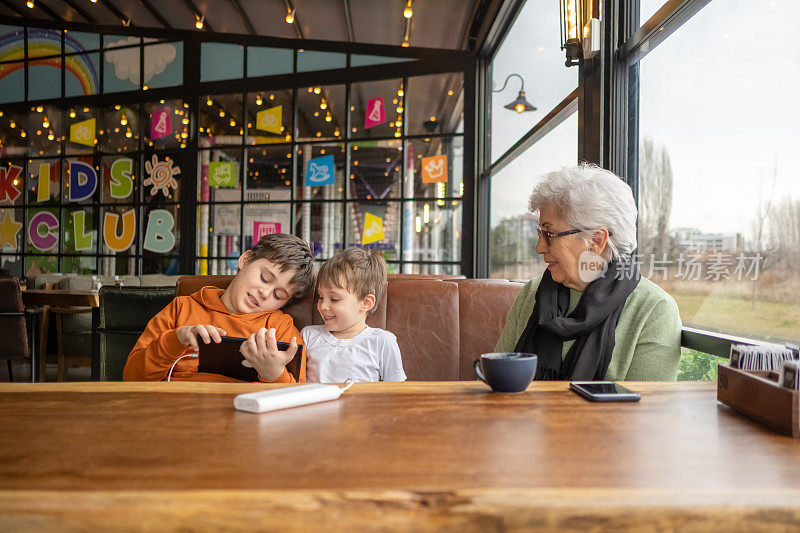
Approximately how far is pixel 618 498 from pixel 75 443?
0.66 meters

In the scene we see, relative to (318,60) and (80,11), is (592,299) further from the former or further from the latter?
(80,11)

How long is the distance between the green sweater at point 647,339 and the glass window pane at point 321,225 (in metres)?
4.43

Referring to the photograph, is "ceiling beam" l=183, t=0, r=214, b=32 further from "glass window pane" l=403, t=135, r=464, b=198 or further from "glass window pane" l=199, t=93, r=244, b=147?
"glass window pane" l=403, t=135, r=464, b=198

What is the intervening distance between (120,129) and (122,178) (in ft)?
1.76

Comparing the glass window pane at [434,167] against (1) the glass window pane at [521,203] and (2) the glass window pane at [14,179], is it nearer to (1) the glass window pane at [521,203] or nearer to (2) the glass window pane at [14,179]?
(1) the glass window pane at [521,203]

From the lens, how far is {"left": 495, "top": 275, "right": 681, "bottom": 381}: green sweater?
161cm

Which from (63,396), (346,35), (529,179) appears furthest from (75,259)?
(63,396)

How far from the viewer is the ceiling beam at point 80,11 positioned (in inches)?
252

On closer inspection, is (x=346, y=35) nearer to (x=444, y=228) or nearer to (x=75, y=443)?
(x=444, y=228)

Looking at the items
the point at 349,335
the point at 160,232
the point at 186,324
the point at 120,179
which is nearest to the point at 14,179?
the point at 120,179

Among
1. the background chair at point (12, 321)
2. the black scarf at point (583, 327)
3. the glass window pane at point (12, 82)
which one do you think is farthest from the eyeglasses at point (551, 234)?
the glass window pane at point (12, 82)

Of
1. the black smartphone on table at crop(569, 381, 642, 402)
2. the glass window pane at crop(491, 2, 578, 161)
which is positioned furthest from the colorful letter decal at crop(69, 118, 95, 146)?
the black smartphone on table at crop(569, 381, 642, 402)

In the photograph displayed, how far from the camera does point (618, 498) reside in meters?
0.62

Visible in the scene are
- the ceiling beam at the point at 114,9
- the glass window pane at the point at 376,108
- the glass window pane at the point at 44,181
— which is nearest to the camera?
the glass window pane at the point at 376,108
